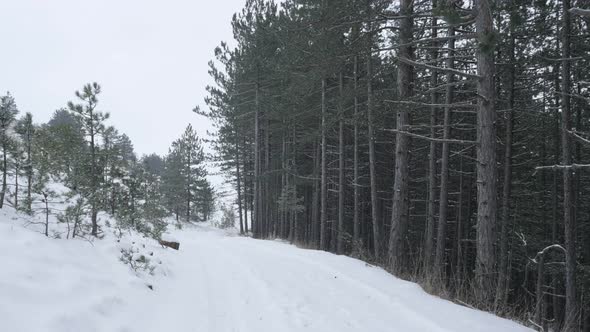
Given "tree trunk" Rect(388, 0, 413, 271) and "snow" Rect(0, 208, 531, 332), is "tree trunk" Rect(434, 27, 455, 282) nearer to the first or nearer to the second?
"tree trunk" Rect(388, 0, 413, 271)

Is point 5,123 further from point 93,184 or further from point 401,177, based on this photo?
point 401,177

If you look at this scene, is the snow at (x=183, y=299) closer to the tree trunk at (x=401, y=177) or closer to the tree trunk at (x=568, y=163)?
the tree trunk at (x=401, y=177)

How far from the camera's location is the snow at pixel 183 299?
11.3ft

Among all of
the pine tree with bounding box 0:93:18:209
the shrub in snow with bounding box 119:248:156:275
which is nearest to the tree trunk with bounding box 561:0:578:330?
the shrub in snow with bounding box 119:248:156:275

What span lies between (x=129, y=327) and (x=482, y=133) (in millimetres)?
6386

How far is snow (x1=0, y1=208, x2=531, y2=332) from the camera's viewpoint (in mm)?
3443

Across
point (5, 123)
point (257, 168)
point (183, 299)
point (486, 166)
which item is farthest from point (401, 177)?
point (257, 168)

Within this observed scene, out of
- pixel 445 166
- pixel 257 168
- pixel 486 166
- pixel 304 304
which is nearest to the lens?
pixel 304 304

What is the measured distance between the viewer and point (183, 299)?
5.18m

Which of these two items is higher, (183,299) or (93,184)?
(93,184)

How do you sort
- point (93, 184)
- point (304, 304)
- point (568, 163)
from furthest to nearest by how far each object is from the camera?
point (568, 163) < point (93, 184) < point (304, 304)

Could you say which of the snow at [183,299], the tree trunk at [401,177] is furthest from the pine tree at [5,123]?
the tree trunk at [401,177]

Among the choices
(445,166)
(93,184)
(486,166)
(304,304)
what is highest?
(445,166)

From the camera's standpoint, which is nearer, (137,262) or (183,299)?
(183,299)
